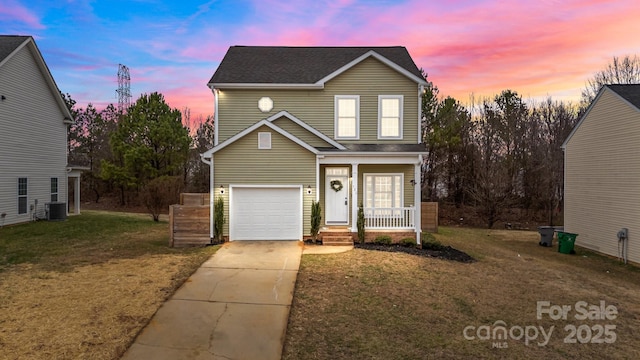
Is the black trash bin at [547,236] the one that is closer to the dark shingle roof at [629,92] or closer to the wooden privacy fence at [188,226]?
the dark shingle roof at [629,92]

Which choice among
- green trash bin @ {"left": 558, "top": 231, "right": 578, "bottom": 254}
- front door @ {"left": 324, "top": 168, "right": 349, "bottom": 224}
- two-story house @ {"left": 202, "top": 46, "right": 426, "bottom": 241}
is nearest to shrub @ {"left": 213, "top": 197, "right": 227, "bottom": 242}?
two-story house @ {"left": 202, "top": 46, "right": 426, "bottom": 241}

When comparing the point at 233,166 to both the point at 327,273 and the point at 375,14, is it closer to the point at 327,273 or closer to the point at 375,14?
the point at 327,273

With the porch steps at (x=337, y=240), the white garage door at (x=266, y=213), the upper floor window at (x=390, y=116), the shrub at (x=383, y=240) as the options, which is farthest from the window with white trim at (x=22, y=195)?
the upper floor window at (x=390, y=116)

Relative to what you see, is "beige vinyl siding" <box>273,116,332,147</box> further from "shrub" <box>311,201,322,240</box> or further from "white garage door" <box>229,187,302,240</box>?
"shrub" <box>311,201,322,240</box>

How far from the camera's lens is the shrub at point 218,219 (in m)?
12.4

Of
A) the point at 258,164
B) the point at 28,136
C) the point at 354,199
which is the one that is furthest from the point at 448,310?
the point at 28,136

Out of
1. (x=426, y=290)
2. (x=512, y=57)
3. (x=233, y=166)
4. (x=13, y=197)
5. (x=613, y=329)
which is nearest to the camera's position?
(x=613, y=329)

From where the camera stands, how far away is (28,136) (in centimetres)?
1675

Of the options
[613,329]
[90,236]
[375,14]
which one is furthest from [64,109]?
[613,329]

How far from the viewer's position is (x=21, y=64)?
53.6ft

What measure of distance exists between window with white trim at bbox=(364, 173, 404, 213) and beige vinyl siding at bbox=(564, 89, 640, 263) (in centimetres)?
866

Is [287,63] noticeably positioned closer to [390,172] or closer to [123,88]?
[390,172]

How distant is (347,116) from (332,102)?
36.0 inches

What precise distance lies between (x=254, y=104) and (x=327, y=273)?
9.05m
